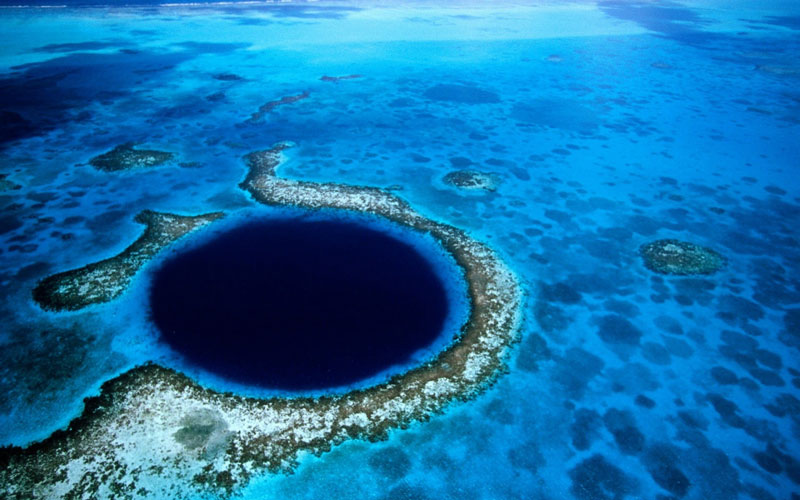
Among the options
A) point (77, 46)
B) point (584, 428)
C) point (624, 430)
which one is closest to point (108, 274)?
point (584, 428)

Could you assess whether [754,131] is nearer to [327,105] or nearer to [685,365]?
[685,365]

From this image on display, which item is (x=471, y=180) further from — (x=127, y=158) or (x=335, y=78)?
(x=335, y=78)

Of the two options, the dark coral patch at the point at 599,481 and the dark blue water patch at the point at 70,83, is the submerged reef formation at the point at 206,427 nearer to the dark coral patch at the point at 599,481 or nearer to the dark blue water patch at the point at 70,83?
the dark coral patch at the point at 599,481

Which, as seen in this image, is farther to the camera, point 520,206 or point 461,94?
point 461,94

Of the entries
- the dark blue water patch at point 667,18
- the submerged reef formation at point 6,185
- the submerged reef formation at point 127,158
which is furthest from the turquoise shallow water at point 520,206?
the dark blue water patch at point 667,18

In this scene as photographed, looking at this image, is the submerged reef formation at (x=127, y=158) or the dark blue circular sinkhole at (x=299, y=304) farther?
the submerged reef formation at (x=127, y=158)

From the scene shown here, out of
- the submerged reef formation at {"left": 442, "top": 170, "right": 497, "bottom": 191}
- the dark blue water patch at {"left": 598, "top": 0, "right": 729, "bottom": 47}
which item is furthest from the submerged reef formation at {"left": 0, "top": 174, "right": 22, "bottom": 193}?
the dark blue water patch at {"left": 598, "top": 0, "right": 729, "bottom": 47}

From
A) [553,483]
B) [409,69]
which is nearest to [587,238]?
[553,483]
